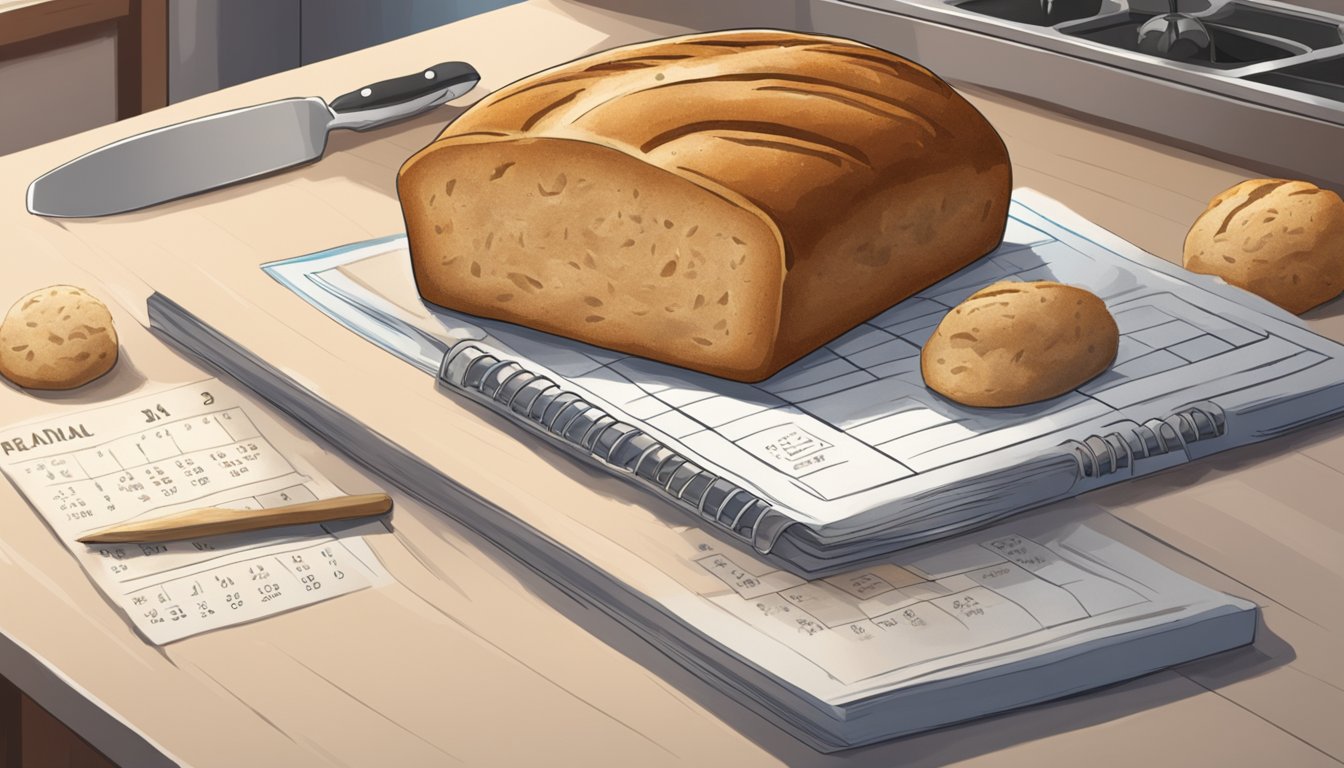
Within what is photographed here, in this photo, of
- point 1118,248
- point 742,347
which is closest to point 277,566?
point 742,347

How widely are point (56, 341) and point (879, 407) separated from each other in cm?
45

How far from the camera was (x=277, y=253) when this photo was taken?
950 mm

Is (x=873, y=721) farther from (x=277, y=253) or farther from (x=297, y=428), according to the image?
(x=277, y=253)

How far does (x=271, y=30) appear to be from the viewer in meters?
2.34

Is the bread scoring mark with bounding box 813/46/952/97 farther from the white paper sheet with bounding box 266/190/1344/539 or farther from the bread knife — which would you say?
the bread knife

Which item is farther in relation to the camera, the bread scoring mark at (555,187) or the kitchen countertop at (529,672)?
the bread scoring mark at (555,187)

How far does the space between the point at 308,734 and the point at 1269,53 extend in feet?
3.31

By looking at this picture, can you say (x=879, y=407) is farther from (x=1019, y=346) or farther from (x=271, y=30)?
(x=271, y=30)

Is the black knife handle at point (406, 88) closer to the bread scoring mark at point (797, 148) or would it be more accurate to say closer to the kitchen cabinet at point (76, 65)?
the bread scoring mark at point (797, 148)

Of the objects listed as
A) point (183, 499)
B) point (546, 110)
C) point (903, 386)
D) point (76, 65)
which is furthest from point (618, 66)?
point (76, 65)

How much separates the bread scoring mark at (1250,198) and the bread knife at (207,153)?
0.63 m

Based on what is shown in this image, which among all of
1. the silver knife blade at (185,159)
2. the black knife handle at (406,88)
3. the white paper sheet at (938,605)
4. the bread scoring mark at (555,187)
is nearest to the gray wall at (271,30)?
the black knife handle at (406,88)

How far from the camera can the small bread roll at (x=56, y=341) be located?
0.78 meters

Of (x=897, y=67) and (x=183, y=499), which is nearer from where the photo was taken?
Answer: (x=183, y=499)
